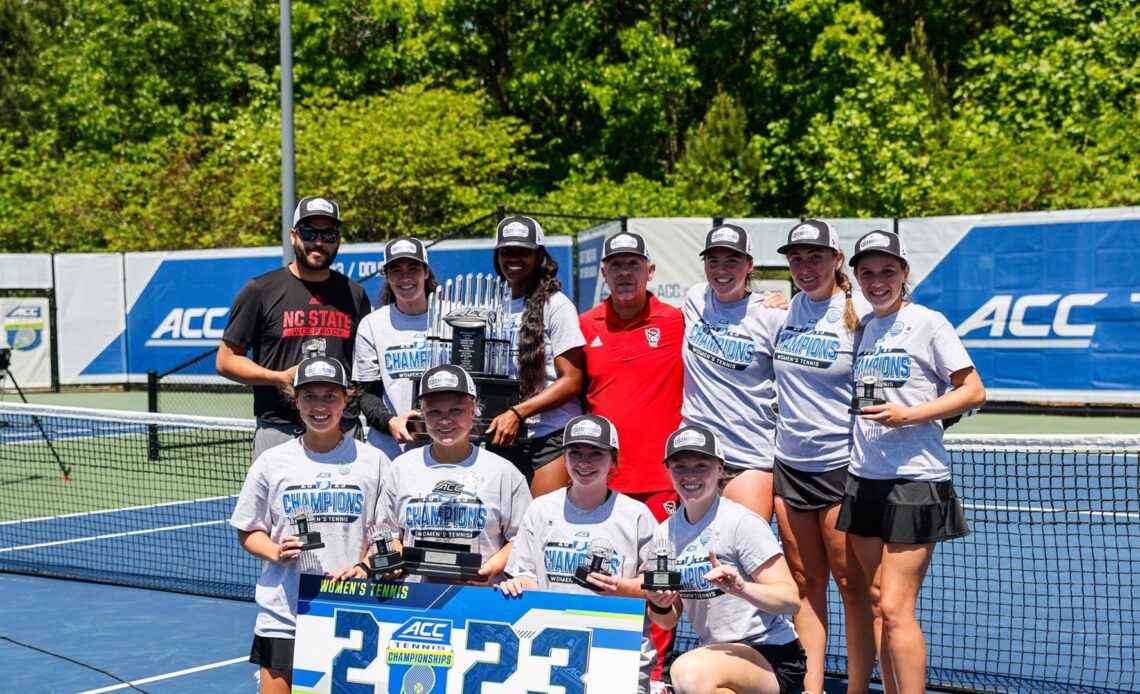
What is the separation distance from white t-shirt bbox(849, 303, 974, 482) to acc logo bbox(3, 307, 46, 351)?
866 inches

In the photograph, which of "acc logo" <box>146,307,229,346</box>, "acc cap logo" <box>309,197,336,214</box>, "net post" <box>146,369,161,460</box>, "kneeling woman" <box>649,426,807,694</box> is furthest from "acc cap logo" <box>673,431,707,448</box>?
"acc logo" <box>146,307,229,346</box>

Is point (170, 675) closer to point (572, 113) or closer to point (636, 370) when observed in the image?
point (636, 370)

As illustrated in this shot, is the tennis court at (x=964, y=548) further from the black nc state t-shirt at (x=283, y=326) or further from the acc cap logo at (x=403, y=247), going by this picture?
the acc cap logo at (x=403, y=247)

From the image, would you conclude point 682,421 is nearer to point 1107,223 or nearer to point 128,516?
point 128,516

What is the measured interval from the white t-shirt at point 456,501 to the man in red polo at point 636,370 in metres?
0.71

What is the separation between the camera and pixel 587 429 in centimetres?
476

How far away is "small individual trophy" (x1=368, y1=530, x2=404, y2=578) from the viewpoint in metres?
4.66

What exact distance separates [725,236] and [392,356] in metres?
1.70

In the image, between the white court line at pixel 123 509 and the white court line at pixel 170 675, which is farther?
the white court line at pixel 123 509

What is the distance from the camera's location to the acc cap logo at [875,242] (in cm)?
507

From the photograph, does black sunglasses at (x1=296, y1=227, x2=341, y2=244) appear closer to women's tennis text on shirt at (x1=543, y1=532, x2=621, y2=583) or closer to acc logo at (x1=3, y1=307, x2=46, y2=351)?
women's tennis text on shirt at (x1=543, y1=532, x2=621, y2=583)

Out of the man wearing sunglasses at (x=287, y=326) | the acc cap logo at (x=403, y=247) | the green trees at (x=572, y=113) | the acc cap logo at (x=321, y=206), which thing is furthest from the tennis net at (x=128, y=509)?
the green trees at (x=572, y=113)

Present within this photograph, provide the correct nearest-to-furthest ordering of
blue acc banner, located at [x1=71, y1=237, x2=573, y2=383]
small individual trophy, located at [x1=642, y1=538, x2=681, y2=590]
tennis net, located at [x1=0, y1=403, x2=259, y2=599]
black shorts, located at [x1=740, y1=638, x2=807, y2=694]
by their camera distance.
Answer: small individual trophy, located at [x1=642, y1=538, x2=681, y2=590], black shorts, located at [x1=740, y1=638, x2=807, y2=694], tennis net, located at [x1=0, y1=403, x2=259, y2=599], blue acc banner, located at [x1=71, y1=237, x2=573, y2=383]

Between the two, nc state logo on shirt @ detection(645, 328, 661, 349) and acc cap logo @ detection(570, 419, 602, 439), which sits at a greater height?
nc state logo on shirt @ detection(645, 328, 661, 349)
